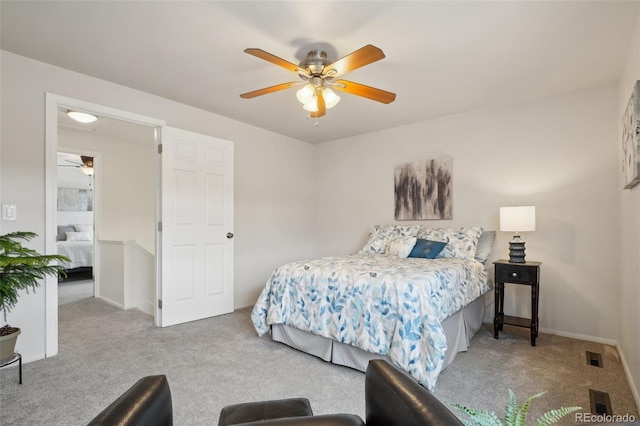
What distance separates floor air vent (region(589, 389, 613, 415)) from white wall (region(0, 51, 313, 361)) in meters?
3.48

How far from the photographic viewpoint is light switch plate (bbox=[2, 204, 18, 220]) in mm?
2447

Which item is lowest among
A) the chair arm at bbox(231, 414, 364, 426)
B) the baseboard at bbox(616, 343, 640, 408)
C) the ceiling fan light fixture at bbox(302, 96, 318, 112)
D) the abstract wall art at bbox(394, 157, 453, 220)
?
the baseboard at bbox(616, 343, 640, 408)

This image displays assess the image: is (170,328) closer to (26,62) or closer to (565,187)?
(26,62)

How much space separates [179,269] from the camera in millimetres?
3473

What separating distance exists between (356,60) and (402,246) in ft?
6.86

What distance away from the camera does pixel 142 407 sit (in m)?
0.94

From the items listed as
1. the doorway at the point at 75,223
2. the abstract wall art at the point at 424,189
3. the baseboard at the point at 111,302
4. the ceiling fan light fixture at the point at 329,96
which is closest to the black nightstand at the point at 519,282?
the abstract wall art at the point at 424,189

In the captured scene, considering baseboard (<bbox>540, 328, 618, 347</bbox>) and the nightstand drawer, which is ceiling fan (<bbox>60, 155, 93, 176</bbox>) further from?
baseboard (<bbox>540, 328, 618, 347</bbox>)

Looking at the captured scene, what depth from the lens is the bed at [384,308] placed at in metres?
2.10

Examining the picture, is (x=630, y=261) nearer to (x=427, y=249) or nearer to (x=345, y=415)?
(x=427, y=249)

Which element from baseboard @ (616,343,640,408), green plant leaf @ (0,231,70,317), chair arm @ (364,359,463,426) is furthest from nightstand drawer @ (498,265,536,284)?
green plant leaf @ (0,231,70,317)

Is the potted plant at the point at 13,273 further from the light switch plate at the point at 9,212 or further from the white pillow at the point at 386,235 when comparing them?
the white pillow at the point at 386,235

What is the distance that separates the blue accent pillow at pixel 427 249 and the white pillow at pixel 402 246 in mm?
52

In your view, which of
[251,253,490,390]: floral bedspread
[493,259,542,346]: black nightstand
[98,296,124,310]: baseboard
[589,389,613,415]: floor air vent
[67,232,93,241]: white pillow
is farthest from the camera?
[67,232,93,241]: white pillow
